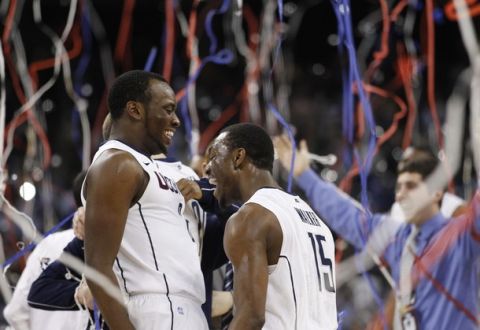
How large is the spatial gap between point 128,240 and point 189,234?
0.29 metres

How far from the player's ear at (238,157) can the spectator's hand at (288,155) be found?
1032mm

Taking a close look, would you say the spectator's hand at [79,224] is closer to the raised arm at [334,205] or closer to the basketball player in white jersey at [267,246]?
the basketball player in white jersey at [267,246]

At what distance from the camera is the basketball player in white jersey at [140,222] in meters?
2.65

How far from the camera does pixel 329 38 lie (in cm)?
1177

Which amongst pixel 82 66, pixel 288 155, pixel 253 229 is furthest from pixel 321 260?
pixel 82 66

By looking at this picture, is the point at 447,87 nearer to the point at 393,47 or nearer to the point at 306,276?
the point at 393,47

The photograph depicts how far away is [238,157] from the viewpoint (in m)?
2.95

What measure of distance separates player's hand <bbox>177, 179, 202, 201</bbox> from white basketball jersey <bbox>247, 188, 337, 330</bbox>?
345 mm

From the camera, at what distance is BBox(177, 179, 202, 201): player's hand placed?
3.07 metres

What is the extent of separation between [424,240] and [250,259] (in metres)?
1.68

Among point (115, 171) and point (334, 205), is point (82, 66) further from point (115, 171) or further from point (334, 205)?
point (115, 171)

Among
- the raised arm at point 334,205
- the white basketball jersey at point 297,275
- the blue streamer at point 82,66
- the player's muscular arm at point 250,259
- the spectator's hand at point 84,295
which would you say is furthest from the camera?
the blue streamer at point 82,66

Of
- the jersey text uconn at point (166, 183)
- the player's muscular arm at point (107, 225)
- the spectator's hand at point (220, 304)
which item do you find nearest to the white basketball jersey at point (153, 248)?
the jersey text uconn at point (166, 183)

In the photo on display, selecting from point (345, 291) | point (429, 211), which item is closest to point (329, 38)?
point (345, 291)
